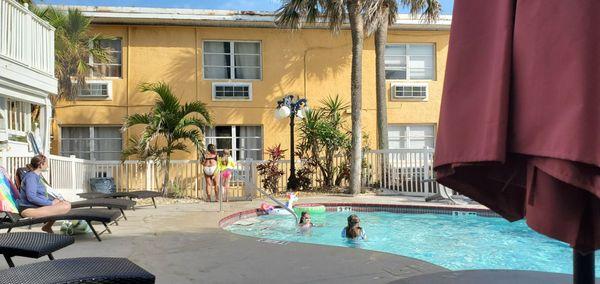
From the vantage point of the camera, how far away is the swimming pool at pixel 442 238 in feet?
23.0

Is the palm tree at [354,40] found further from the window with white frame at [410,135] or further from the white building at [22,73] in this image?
the white building at [22,73]

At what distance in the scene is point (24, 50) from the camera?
9.91 metres

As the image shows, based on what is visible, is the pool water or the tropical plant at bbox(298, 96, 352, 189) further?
the tropical plant at bbox(298, 96, 352, 189)

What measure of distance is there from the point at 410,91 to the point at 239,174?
7426 mm

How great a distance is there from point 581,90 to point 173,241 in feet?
18.8

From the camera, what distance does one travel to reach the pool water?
6.99 meters

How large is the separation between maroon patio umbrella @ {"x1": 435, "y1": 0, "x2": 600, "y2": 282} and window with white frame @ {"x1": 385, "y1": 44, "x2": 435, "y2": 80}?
17091 mm

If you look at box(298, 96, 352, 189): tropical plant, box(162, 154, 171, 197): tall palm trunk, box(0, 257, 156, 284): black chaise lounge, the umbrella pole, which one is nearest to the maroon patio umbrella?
the umbrella pole

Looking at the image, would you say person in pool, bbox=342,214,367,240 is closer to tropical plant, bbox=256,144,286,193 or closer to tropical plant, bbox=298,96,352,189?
tropical plant, bbox=256,144,286,193

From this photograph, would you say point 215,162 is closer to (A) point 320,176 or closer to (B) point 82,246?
(A) point 320,176

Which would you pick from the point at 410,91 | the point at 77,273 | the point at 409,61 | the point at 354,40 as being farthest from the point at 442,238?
the point at 409,61

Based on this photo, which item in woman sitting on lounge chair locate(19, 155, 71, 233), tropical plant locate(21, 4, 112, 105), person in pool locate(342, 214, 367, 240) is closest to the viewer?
woman sitting on lounge chair locate(19, 155, 71, 233)

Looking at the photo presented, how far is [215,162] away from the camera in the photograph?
13.6 metres

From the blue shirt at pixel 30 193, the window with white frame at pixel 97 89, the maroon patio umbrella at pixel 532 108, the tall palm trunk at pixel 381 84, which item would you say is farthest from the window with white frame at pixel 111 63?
the maroon patio umbrella at pixel 532 108
